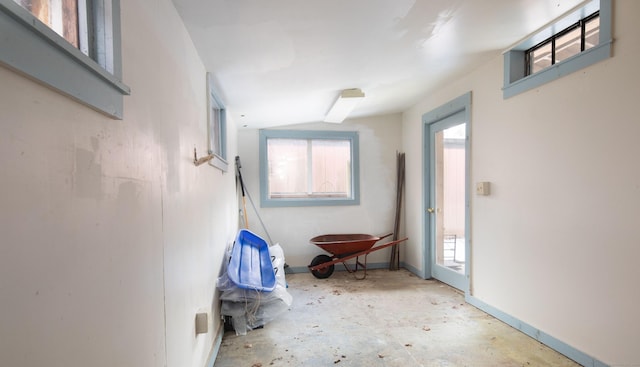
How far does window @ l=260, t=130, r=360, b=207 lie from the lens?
465cm

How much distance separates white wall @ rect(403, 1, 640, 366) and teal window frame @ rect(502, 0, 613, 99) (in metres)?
0.05

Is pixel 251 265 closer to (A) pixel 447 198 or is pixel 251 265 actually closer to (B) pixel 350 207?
(B) pixel 350 207

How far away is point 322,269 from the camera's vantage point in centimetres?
421

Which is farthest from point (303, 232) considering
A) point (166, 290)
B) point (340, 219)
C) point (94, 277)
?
point (94, 277)

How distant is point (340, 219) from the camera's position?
4.73m

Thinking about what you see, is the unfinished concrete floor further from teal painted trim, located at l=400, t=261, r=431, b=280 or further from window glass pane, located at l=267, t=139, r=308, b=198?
window glass pane, located at l=267, t=139, r=308, b=198

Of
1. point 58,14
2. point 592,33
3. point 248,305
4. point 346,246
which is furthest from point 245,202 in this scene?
point 592,33

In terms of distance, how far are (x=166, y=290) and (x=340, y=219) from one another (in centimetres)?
361

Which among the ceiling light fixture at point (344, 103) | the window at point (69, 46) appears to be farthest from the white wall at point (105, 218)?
the ceiling light fixture at point (344, 103)

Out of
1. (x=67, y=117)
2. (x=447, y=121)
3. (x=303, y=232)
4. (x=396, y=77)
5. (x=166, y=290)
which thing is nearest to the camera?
(x=67, y=117)

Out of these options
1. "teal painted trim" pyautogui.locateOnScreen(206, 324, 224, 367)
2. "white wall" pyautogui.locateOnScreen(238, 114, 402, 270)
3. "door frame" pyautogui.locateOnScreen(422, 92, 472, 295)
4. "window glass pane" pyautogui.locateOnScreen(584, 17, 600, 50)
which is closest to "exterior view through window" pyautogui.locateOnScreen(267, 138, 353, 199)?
"white wall" pyautogui.locateOnScreen(238, 114, 402, 270)

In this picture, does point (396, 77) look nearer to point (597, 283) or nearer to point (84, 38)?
point (597, 283)

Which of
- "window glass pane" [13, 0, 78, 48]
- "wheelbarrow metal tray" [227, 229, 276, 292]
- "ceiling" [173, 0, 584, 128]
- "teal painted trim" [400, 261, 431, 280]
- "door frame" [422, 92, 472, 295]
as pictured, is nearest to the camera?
"window glass pane" [13, 0, 78, 48]

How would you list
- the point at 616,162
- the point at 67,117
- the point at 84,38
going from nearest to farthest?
the point at 67,117, the point at 84,38, the point at 616,162
